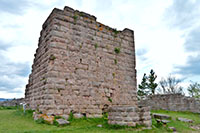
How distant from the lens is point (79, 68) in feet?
27.5

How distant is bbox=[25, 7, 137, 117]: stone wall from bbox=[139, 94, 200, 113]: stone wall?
6.71m

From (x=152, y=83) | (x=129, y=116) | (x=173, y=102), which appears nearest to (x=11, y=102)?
(x=129, y=116)

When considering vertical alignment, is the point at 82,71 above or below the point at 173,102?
above

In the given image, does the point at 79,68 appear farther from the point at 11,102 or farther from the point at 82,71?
the point at 11,102

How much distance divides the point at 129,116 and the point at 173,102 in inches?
403

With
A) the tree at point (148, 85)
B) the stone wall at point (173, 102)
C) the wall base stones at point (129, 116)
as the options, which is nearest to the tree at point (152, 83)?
the tree at point (148, 85)

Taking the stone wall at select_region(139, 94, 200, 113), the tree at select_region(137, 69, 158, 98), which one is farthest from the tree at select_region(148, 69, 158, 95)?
the stone wall at select_region(139, 94, 200, 113)

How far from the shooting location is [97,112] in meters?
8.43

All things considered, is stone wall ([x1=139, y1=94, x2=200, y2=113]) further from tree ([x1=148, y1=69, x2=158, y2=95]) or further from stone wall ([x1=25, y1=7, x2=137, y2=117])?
tree ([x1=148, y1=69, x2=158, y2=95])

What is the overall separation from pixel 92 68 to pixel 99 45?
141cm

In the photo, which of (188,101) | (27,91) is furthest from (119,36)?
(188,101)

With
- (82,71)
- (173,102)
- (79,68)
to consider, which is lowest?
(173,102)

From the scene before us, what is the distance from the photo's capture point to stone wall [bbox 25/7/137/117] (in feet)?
24.9

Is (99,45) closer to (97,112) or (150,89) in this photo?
(97,112)
